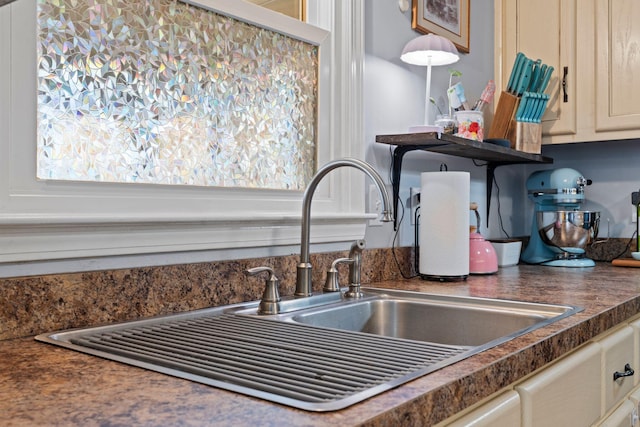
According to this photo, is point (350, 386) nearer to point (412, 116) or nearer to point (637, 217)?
point (412, 116)

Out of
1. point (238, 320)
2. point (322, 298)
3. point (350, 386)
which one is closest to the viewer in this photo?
point (350, 386)

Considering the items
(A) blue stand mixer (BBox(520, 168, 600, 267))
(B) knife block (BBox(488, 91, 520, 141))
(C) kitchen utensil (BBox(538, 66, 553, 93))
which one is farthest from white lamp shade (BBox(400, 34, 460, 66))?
(A) blue stand mixer (BBox(520, 168, 600, 267))

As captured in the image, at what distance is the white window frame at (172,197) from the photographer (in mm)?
977

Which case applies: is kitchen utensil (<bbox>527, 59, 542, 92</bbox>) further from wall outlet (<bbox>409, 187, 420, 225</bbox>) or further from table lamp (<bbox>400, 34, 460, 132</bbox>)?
wall outlet (<bbox>409, 187, 420, 225</bbox>)

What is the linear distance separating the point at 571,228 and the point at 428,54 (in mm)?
953

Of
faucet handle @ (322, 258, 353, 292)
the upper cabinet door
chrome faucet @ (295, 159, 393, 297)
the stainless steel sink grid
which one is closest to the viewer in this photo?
the stainless steel sink grid

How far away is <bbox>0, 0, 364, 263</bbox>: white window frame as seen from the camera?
977 millimetres

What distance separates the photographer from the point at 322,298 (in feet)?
4.61

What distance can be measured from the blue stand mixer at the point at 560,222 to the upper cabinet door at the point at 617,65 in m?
0.26

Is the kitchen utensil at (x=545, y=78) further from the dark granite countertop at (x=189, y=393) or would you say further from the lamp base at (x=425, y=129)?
the dark granite countertop at (x=189, y=393)

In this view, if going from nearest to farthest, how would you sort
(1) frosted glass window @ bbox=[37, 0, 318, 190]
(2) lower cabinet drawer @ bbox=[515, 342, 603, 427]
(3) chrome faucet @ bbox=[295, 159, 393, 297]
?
(2) lower cabinet drawer @ bbox=[515, 342, 603, 427] → (1) frosted glass window @ bbox=[37, 0, 318, 190] → (3) chrome faucet @ bbox=[295, 159, 393, 297]

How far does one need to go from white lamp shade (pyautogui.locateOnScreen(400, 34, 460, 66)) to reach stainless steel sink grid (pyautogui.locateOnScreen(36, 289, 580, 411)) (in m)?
0.88

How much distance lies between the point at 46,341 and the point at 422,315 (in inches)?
Answer: 33.6

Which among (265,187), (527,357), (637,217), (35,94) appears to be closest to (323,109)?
(265,187)
